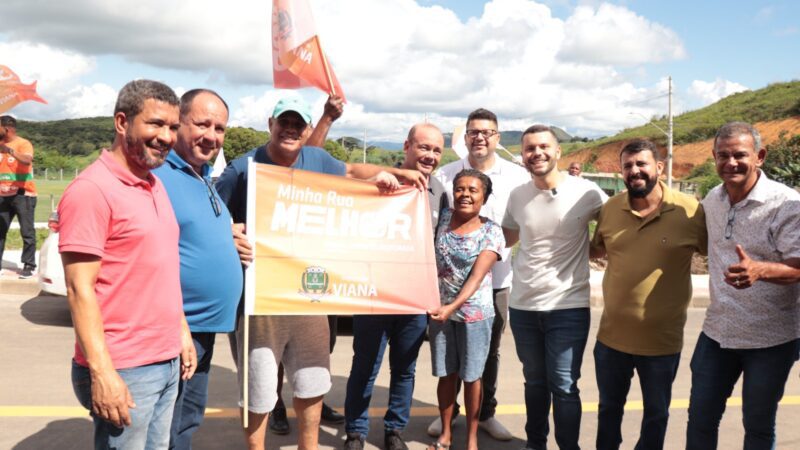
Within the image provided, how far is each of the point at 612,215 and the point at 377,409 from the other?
92.3 inches

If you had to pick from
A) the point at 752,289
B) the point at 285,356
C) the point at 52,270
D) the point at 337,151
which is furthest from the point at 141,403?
the point at 337,151

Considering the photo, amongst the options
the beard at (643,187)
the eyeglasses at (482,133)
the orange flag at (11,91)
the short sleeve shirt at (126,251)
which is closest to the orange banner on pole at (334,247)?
the eyeglasses at (482,133)

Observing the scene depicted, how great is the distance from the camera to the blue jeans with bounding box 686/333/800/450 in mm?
3121

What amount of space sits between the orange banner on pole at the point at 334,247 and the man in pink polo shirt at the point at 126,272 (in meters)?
0.94

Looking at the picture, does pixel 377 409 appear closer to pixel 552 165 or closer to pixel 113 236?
pixel 552 165

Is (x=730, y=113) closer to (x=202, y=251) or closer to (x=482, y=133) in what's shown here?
(x=482, y=133)

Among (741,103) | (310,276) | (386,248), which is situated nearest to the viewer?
(310,276)

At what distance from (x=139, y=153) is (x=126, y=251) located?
358mm

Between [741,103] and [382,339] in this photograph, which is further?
[741,103]

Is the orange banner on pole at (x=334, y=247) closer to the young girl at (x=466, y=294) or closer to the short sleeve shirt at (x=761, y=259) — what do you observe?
the young girl at (x=466, y=294)

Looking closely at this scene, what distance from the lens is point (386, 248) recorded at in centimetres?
390

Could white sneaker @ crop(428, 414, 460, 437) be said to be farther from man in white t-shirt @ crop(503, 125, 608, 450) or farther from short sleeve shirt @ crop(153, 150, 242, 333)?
short sleeve shirt @ crop(153, 150, 242, 333)

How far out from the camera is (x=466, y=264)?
3947 millimetres


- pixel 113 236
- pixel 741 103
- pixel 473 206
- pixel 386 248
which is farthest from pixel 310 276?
pixel 741 103
